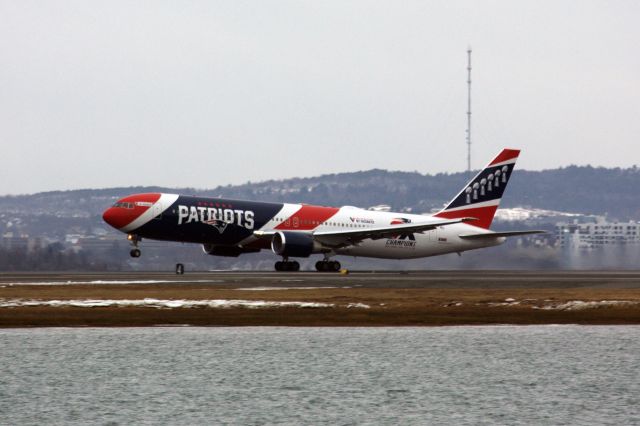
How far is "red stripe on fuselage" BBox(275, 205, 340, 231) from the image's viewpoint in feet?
259

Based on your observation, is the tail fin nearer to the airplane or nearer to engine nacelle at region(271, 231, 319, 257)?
the airplane

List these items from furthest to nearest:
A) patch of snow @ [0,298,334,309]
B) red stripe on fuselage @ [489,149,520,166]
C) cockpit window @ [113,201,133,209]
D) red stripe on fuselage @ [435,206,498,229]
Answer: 1. red stripe on fuselage @ [489,149,520,166]
2. red stripe on fuselage @ [435,206,498,229]
3. cockpit window @ [113,201,133,209]
4. patch of snow @ [0,298,334,309]

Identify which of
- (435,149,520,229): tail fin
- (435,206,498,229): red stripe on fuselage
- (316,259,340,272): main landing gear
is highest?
(435,149,520,229): tail fin

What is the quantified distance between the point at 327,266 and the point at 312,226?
299 centimetres

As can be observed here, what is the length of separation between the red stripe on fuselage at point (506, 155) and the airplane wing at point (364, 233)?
29.9 ft

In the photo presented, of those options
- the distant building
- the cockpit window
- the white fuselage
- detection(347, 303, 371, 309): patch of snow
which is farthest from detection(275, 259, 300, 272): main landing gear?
detection(347, 303, 371, 309): patch of snow

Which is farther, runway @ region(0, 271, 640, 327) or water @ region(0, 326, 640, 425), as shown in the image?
runway @ region(0, 271, 640, 327)

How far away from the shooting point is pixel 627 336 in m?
44.5

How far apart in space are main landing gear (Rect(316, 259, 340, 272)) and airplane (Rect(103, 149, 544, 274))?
68 millimetres

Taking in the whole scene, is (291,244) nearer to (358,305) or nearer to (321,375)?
(358,305)

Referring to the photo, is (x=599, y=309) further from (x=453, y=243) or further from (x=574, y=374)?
(x=453, y=243)

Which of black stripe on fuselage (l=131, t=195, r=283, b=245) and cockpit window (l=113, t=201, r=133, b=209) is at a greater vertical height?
cockpit window (l=113, t=201, r=133, b=209)

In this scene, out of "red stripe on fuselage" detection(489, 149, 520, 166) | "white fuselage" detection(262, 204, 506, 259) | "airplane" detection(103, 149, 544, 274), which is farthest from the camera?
"red stripe on fuselage" detection(489, 149, 520, 166)

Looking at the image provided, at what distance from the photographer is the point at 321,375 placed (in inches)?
1432
